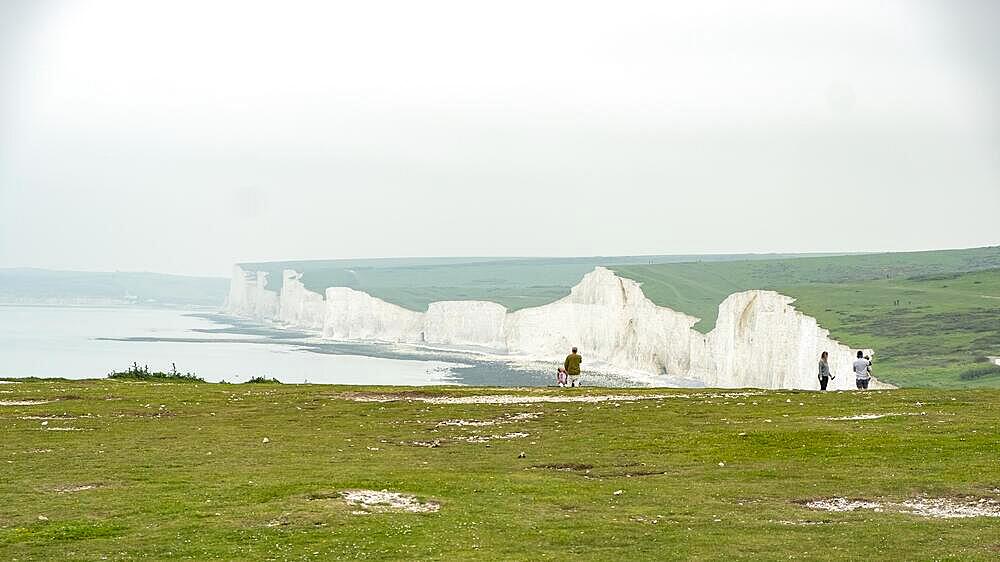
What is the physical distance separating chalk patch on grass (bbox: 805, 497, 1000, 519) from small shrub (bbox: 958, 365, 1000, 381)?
225 feet

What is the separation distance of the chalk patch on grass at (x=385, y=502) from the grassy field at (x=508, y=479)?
9.2 inches

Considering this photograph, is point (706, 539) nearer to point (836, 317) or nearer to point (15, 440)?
point (15, 440)

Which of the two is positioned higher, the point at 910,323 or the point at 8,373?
the point at 910,323

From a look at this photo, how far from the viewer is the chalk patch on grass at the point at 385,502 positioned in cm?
2120

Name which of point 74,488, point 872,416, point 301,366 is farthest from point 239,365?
point 74,488

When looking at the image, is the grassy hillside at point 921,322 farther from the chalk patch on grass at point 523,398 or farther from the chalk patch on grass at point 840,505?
the chalk patch on grass at point 840,505

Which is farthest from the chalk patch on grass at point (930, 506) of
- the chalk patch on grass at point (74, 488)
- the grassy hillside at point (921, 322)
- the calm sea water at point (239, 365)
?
the calm sea water at point (239, 365)

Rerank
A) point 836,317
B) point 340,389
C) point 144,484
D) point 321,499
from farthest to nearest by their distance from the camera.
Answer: point 836,317 → point 340,389 → point 144,484 → point 321,499

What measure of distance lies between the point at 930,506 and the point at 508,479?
8.92 metres

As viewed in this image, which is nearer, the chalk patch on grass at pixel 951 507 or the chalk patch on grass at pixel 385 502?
the chalk patch on grass at pixel 951 507

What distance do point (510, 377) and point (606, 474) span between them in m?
118

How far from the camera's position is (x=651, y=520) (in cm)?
2019

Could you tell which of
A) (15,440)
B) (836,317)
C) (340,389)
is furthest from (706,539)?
(836,317)

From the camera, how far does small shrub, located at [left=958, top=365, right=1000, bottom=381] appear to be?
8412 cm
